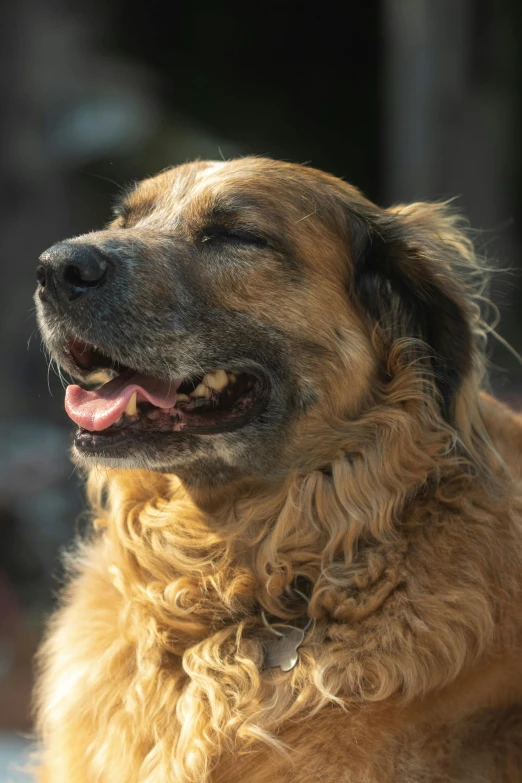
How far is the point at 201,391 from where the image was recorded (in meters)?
2.43

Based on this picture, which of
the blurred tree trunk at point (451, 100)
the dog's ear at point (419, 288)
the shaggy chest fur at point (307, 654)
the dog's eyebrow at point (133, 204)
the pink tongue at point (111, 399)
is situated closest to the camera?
the shaggy chest fur at point (307, 654)

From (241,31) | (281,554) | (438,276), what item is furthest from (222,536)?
(241,31)

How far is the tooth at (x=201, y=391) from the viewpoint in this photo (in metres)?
2.43

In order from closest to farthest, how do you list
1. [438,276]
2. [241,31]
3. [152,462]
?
[152,462] → [438,276] → [241,31]

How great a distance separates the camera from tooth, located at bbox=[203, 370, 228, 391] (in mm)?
2424

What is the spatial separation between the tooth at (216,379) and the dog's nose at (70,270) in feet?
1.31

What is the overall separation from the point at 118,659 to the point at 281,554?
0.55 metres

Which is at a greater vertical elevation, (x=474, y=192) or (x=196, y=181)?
(x=196, y=181)

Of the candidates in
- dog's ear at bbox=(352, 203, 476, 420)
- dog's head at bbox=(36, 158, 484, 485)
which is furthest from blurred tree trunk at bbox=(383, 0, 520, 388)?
dog's head at bbox=(36, 158, 484, 485)

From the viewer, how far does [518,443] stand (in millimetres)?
2613

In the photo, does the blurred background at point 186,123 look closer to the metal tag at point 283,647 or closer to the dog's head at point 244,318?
the dog's head at point 244,318

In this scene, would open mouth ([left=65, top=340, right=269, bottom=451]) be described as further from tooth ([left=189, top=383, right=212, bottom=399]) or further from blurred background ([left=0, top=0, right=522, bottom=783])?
blurred background ([left=0, top=0, right=522, bottom=783])

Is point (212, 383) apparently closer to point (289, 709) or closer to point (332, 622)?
point (332, 622)

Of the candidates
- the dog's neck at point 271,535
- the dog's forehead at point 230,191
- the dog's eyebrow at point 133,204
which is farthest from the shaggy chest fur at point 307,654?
the dog's eyebrow at point 133,204
